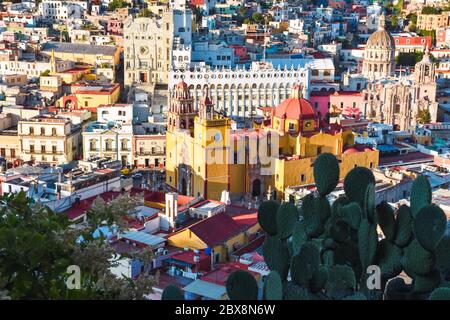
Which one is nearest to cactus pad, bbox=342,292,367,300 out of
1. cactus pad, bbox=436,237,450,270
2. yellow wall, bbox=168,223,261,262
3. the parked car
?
cactus pad, bbox=436,237,450,270

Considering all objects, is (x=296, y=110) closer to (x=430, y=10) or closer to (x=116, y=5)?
(x=116, y=5)

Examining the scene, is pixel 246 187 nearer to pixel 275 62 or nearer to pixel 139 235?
pixel 139 235

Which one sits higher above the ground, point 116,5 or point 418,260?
point 116,5

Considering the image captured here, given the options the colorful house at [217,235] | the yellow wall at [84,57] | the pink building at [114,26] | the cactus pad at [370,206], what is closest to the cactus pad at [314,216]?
the cactus pad at [370,206]

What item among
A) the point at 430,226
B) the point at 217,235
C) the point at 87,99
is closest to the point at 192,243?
the point at 217,235

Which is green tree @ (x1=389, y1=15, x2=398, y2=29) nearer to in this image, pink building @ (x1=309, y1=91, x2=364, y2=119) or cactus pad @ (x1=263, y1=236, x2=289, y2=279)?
pink building @ (x1=309, y1=91, x2=364, y2=119)
